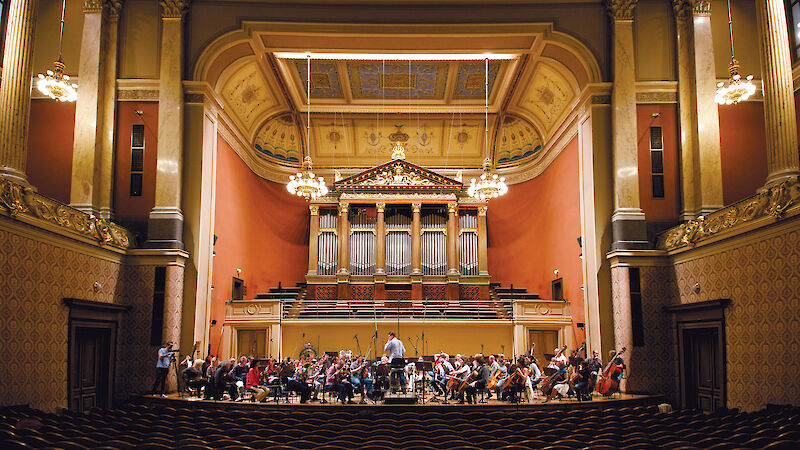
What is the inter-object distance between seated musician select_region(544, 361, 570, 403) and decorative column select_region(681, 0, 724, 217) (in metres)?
4.39

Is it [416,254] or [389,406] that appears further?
[416,254]

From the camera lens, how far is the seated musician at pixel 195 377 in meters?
11.4

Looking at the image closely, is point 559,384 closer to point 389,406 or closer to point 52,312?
point 389,406

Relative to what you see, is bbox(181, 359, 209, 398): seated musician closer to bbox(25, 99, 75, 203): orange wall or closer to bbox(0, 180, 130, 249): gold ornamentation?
bbox(0, 180, 130, 249): gold ornamentation

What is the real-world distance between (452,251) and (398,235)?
1.91m

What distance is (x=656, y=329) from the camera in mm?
12633

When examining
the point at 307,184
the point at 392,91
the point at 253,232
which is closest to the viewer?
the point at 307,184

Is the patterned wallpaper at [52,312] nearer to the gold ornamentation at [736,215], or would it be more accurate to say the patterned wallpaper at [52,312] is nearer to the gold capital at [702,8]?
the gold ornamentation at [736,215]

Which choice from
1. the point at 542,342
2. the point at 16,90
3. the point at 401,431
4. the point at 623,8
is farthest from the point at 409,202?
the point at 401,431

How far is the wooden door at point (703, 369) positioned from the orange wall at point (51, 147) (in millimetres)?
13745

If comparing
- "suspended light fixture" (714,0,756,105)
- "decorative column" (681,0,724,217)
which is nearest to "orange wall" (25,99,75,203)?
"suspended light fixture" (714,0,756,105)

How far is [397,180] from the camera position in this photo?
800 inches

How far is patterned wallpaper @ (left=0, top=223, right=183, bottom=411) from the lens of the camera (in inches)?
366

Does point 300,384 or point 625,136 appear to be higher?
point 625,136
